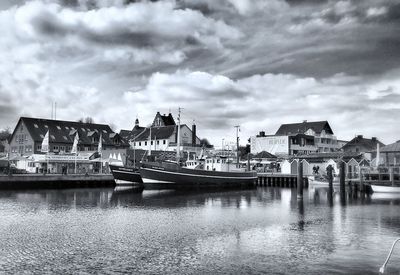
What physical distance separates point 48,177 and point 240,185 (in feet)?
93.7

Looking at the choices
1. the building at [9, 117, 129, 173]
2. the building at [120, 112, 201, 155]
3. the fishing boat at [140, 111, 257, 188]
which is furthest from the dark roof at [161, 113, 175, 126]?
the fishing boat at [140, 111, 257, 188]

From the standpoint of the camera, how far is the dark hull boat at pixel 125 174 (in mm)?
62188

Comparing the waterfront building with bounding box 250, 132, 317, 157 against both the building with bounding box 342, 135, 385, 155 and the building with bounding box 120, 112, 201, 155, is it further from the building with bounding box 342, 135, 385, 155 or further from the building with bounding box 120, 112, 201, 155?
the building with bounding box 120, 112, 201, 155

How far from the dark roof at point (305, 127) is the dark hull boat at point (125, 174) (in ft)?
205

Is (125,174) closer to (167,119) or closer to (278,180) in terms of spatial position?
(278,180)

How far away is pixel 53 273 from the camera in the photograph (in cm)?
1561

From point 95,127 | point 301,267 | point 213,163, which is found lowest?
point 301,267

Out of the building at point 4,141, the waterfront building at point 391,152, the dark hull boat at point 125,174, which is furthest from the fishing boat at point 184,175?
the building at point 4,141

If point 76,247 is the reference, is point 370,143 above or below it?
above

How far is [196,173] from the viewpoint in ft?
201

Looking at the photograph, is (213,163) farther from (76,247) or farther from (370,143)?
(370,143)

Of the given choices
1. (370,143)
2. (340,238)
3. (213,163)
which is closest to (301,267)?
(340,238)

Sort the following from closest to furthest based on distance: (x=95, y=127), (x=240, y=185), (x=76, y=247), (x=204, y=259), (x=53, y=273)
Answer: (x=53, y=273), (x=204, y=259), (x=76, y=247), (x=240, y=185), (x=95, y=127)

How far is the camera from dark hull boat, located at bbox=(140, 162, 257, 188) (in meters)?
58.2
